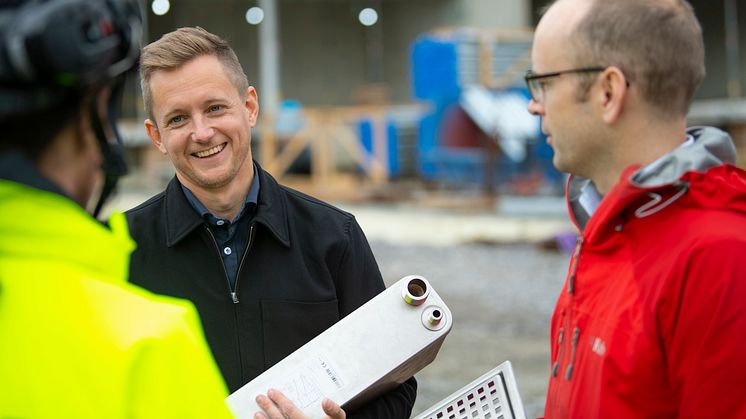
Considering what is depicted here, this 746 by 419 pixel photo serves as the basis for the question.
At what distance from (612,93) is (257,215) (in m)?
1.00

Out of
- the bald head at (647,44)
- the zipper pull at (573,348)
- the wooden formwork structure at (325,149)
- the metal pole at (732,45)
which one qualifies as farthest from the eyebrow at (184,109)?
the metal pole at (732,45)

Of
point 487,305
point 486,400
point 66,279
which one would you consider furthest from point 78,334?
point 487,305

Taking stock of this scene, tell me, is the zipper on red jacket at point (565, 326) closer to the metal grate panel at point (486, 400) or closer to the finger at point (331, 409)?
the metal grate panel at point (486, 400)

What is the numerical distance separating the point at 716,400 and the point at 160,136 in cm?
158

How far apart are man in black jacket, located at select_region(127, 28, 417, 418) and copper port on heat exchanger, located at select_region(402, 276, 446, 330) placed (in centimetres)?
33

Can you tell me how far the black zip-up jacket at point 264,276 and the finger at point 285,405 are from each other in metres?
0.32

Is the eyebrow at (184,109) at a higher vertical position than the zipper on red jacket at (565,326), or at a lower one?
higher

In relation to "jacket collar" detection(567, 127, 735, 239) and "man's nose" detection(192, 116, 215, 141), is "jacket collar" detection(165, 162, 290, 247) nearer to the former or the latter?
"man's nose" detection(192, 116, 215, 141)

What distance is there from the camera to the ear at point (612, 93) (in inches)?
62.9

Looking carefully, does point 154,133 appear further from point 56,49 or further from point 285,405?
point 56,49

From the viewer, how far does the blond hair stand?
7.55 ft

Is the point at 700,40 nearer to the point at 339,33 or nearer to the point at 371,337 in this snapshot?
the point at 371,337

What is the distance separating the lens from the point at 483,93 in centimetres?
1670

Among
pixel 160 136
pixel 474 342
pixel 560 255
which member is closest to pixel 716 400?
pixel 160 136
